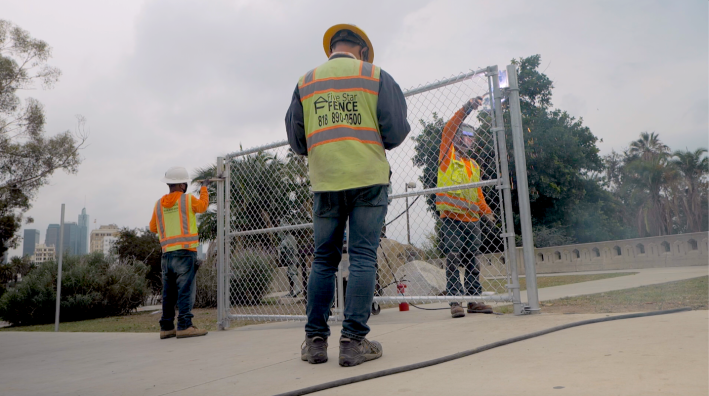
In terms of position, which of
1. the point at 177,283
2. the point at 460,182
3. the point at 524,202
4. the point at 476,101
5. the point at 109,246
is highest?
the point at 476,101

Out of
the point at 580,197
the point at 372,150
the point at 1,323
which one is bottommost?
the point at 1,323

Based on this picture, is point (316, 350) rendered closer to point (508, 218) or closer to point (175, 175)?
point (508, 218)

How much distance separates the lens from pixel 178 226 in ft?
16.7

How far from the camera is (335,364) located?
8.79ft

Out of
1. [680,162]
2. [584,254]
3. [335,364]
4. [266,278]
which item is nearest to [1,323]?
[266,278]

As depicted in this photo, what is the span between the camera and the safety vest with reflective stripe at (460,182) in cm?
447

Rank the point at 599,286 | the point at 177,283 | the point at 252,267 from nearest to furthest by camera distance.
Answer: the point at 177,283
the point at 599,286
the point at 252,267

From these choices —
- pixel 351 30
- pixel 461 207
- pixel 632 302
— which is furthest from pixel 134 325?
pixel 632 302

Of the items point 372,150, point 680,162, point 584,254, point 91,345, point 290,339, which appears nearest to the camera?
point 372,150

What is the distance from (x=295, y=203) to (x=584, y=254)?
16.1 m

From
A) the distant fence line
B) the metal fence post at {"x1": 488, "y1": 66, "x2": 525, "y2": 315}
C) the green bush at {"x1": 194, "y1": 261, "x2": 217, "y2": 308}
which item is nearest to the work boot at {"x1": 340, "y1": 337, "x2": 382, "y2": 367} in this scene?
the metal fence post at {"x1": 488, "y1": 66, "x2": 525, "y2": 315}

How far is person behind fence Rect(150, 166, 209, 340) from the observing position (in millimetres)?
4945

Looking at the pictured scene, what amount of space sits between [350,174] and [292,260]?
4478mm

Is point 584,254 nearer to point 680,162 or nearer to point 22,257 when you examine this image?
point 22,257
